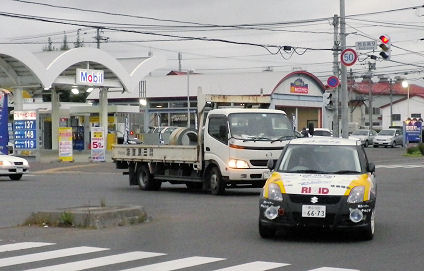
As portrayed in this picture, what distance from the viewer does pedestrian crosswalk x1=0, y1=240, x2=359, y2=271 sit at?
10.4 m

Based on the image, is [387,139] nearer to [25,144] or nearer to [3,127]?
[25,144]

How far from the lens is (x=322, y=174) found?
13359 mm

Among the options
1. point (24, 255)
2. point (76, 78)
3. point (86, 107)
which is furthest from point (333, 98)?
point (24, 255)

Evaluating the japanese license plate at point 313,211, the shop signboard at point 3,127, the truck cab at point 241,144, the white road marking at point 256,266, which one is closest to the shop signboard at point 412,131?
the shop signboard at point 3,127

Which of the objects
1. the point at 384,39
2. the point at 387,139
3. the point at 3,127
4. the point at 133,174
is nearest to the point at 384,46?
the point at 384,39

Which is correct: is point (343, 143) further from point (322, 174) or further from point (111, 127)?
point (111, 127)

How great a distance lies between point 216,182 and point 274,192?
32.0ft

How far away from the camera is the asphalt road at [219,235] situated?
36.4ft

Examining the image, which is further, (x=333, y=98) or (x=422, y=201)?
(x=333, y=98)

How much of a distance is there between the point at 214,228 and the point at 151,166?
1025 centimetres

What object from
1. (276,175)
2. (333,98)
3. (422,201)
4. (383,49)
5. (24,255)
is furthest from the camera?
(333,98)

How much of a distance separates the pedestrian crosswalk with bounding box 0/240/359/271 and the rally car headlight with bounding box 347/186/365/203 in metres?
2.34

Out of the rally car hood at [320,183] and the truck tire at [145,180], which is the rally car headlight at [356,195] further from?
the truck tire at [145,180]

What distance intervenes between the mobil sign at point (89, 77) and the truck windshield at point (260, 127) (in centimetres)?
2710
